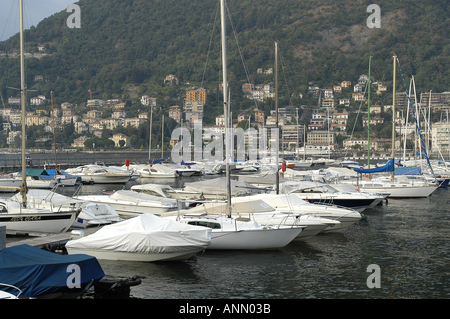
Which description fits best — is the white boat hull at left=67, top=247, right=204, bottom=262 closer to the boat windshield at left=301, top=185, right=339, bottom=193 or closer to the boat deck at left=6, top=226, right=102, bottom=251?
the boat deck at left=6, top=226, right=102, bottom=251

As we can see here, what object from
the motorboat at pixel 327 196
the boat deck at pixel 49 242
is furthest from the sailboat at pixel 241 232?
the motorboat at pixel 327 196

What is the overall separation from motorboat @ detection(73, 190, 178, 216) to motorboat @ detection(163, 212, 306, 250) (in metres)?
5.91

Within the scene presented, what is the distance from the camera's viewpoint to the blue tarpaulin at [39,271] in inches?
401

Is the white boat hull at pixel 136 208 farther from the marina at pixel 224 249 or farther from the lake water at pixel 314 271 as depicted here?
the lake water at pixel 314 271

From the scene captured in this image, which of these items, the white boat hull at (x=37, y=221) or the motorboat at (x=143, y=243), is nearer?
the motorboat at (x=143, y=243)

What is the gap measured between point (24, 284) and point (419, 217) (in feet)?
71.3

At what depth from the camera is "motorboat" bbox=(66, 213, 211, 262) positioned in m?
14.8

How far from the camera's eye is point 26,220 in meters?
18.1

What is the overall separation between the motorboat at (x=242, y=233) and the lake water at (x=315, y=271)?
0.28 m

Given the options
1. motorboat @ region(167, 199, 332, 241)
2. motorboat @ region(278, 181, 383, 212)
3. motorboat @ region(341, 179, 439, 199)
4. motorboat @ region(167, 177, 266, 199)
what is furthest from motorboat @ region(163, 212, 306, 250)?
motorboat @ region(341, 179, 439, 199)

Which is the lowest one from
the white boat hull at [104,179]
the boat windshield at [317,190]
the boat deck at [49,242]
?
the white boat hull at [104,179]

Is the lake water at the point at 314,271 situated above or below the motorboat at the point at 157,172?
below

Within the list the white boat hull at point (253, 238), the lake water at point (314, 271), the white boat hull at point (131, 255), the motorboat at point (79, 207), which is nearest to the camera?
the lake water at point (314, 271)

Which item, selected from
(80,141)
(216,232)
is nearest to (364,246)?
(216,232)
